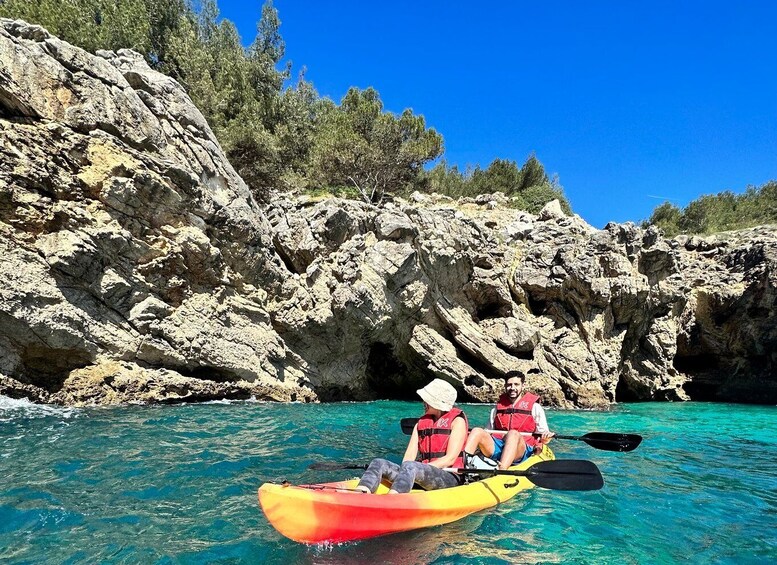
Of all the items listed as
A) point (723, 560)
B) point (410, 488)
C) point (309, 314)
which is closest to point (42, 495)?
point (410, 488)

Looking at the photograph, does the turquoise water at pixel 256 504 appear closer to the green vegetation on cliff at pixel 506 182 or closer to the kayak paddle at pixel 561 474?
the kayak paddle at pixel 561 474

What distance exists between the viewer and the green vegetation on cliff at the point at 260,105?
1853 cm

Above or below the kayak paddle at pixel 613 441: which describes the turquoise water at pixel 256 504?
below

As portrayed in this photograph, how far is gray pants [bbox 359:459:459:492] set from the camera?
4.58m

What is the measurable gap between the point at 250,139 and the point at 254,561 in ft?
63.7

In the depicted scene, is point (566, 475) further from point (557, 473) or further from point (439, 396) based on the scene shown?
point (439, 396)

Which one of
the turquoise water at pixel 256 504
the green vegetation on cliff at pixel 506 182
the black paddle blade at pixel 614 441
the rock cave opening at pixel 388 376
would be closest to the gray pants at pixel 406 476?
the turquoise water at pixel 256 504

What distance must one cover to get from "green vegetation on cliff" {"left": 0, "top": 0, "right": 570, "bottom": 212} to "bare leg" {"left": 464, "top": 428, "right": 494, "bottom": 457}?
1769 cm

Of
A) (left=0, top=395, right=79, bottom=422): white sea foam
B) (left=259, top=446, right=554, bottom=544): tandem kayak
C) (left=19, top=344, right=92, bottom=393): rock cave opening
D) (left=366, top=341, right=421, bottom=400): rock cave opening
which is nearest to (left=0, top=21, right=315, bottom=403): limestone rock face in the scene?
(left=19, top=344, right=92, bottom=393): rock cave opening

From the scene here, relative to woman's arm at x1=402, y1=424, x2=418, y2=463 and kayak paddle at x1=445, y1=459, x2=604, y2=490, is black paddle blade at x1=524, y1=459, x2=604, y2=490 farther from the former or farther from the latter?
woman's arm at x1=402, y1=424, x2=418, y2=463

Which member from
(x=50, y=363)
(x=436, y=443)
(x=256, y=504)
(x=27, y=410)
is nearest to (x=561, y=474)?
(x=436, y=443)

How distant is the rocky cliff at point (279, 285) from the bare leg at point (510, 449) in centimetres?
871

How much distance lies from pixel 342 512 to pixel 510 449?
3.19m

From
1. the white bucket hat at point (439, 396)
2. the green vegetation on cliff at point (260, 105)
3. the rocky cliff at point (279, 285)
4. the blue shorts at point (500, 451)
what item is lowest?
the blue shorts at point (500, 451)
